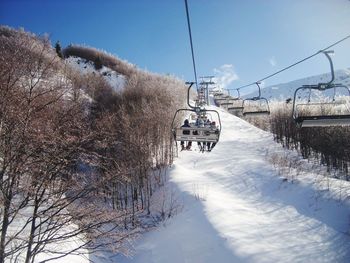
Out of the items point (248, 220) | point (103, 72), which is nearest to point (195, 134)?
point (248, 220)

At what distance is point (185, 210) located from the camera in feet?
67.3

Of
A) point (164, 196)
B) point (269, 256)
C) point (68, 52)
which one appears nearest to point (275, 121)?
point (164, 196)

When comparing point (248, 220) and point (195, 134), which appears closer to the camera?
point (195, 134)

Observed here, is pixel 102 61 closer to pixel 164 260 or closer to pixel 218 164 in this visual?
pixel 218 164

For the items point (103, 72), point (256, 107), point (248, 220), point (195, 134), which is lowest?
point (248, 220)

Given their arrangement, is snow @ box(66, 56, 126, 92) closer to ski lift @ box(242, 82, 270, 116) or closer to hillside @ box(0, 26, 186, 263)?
hillside @ box(0, 26, 186, 263)

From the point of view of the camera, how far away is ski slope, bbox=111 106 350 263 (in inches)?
638

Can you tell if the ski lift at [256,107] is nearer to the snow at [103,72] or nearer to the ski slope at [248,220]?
the ski slope at [248,220]

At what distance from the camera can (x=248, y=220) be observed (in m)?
18.6

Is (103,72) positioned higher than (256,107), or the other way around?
(103,72)

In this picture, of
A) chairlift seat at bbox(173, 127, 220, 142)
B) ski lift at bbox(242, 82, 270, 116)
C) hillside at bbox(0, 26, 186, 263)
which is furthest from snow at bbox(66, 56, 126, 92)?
chairlift seat at bbox(173, 127, 220, 142)

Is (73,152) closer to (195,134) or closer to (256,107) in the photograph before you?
(195,134)

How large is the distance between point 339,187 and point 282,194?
3551 millimetres

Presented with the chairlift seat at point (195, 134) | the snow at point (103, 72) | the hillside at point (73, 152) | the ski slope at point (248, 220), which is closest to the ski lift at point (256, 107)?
the chairlift seat at point (195, 134)
